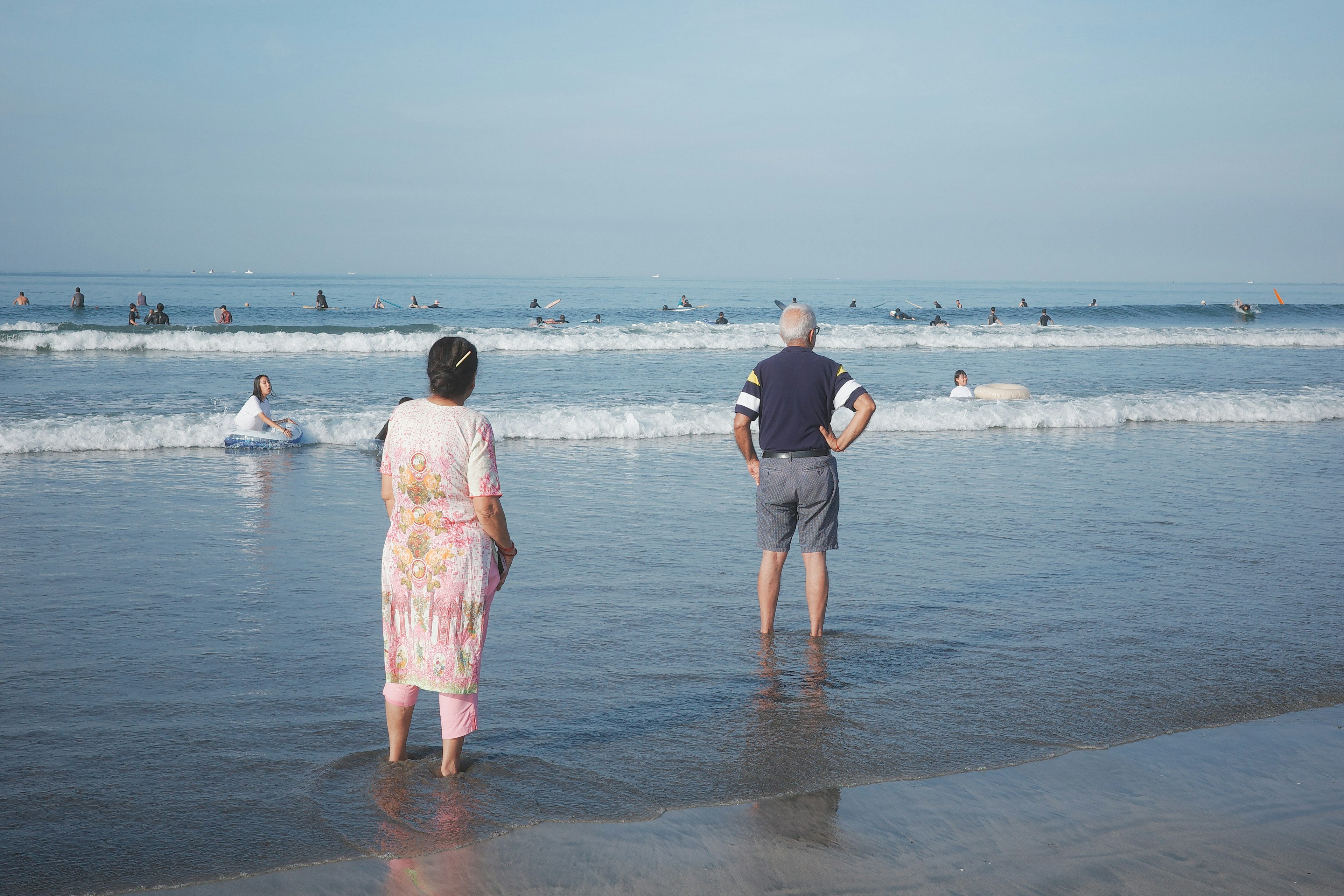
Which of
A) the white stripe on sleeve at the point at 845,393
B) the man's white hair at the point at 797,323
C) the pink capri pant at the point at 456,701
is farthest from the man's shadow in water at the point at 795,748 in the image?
the man's white hair at the point at 797,323

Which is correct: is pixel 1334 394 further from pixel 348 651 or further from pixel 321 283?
pixel 321 283

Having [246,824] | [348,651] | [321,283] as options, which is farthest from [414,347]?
[321,283]

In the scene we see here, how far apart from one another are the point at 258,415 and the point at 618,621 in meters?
8.60

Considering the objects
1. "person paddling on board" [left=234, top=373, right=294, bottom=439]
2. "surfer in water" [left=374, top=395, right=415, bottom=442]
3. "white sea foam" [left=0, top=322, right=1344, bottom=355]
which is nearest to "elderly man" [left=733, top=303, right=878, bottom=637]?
"surfer in water" [left=374, top=395, right=415, bottom=442]

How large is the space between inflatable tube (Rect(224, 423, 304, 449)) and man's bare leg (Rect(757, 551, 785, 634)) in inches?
361

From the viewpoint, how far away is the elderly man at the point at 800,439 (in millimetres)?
5426

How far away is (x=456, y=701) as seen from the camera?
3.79 meters

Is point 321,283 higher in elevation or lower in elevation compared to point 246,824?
higher

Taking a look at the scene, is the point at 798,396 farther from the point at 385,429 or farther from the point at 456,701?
the point at 456,701

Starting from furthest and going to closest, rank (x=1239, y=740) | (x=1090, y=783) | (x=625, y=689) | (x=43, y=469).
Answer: (x=43, y=469), (x=625, y=689), (x=1239, y=740), (x=1090, y=783)

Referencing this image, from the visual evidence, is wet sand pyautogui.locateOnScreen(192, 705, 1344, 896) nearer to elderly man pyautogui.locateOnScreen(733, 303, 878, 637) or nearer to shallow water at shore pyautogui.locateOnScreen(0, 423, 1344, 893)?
shallow water at shore pyautogui.locateOnScreen(0, 423, 1344, 893)

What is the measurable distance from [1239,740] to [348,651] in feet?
14.6

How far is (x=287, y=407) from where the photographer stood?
17.1 meters

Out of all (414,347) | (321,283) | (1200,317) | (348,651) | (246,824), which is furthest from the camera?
(321,283)
